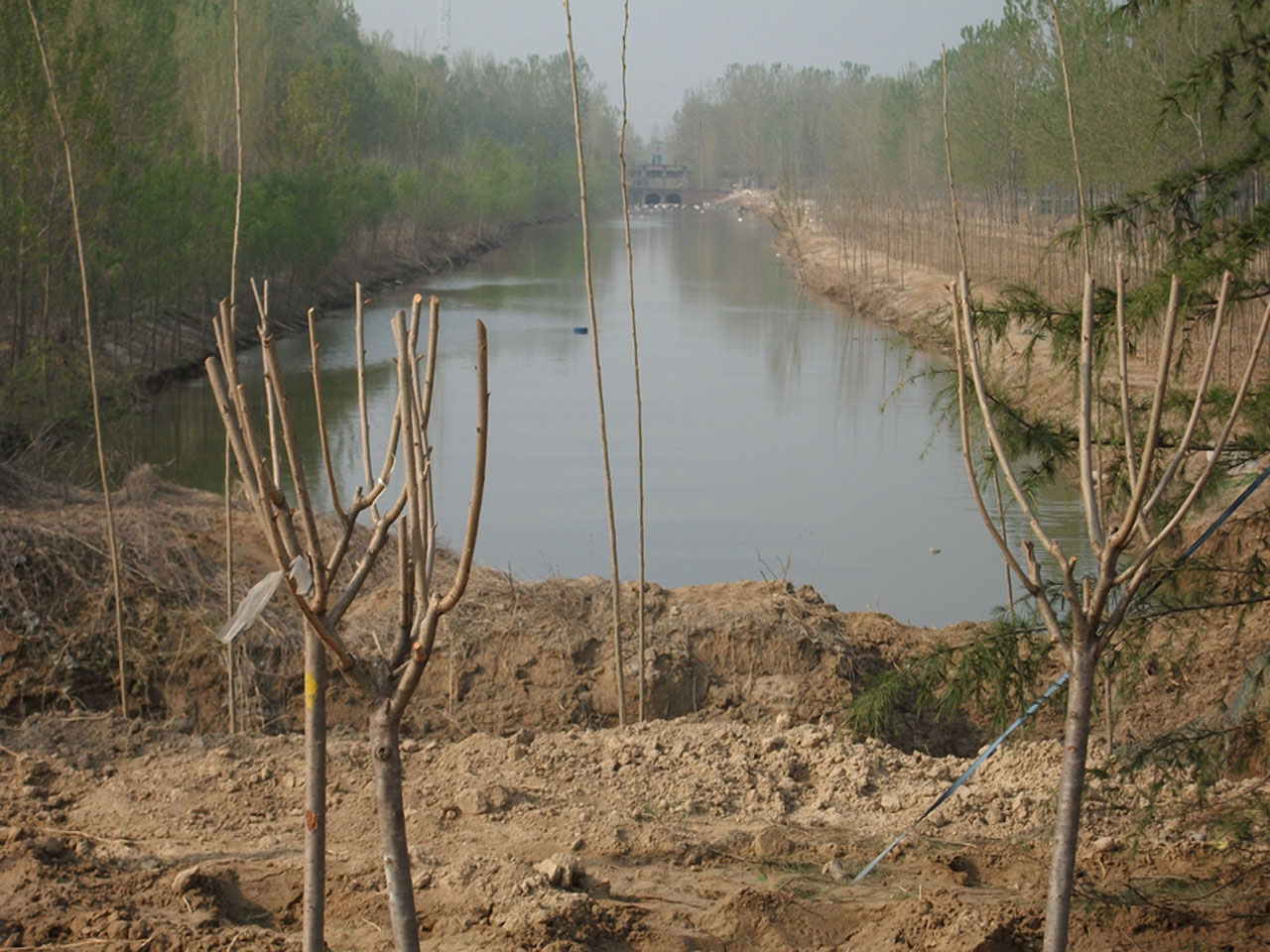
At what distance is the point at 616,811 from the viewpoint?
175 inches

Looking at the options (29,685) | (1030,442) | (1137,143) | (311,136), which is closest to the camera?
(1030,442)

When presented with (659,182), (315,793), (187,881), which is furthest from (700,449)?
(659,182)

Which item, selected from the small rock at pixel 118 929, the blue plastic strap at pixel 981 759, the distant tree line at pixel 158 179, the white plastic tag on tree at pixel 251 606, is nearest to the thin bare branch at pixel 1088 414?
the blue plastic strap at pixel 981 759

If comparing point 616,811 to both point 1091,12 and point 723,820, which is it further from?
point 1091,12

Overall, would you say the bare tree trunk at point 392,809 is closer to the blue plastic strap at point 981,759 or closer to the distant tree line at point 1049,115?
the blue plastic strap at point 981,759

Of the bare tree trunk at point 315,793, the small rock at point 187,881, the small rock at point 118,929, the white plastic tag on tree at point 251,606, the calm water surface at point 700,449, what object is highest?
the white plastic tag on tree at point 251,606

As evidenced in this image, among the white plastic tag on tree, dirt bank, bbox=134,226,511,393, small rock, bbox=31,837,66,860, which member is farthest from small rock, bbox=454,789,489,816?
dirt bank, bbox=134,226,511,393

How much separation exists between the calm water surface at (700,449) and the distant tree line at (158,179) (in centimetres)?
140

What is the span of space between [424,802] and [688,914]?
1.17 m

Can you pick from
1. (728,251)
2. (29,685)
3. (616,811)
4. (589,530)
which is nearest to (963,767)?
(616,811)

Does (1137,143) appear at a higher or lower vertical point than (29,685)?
higher

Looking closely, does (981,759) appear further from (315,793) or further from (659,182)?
(659,182)

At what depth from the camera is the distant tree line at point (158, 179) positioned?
→ 12.7 metres

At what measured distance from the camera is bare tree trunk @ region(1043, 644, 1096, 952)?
2.42 metres
